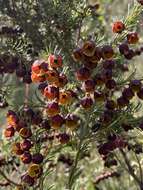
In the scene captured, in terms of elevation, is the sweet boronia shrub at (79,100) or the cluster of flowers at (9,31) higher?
the cluster of flowers at (9,31)

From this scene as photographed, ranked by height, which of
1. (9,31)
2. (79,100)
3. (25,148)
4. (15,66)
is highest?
(9,31)

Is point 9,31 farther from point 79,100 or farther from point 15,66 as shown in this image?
point 79,100

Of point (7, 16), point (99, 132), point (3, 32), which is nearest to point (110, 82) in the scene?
point (99, 132)

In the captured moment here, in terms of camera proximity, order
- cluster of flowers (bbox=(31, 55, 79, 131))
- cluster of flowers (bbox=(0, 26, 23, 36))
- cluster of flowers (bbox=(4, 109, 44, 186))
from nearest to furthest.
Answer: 1. cluster of flowers (bbox=(31, 55, 79, 131))
2. cluster of flowers (bbox=(4, 109, 44, 186))
3. cluster of flowers (bbox=(0, 26, 23, 36))

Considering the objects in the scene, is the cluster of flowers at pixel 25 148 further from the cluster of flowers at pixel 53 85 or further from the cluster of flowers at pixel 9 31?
the cluster of flowers at pixel 9 31

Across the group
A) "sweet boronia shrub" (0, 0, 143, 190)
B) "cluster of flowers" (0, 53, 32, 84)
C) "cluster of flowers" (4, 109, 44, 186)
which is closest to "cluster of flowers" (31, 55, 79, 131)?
"sweet boronia shrub" (0, 0, 143, 190)

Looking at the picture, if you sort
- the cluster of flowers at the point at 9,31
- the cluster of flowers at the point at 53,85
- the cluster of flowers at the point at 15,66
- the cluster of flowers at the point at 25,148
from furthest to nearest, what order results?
the cluster of flowers at the point at 9,31 < the cluster of flowers at the point at 15,66 < the cluster of flowers at the point at 25,148 < the cluster of flowers at the point at 53,85

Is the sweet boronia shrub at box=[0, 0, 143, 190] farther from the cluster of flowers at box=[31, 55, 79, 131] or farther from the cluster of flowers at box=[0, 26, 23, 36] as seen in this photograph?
the cluster of flowers at box=[0, 26, 23, 36]

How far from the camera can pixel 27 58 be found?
2.37 metres

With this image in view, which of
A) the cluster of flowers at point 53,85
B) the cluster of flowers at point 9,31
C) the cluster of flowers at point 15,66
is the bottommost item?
the cluster of flowers at point 53,85

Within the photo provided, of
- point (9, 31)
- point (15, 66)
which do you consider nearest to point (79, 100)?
point (15, 66)

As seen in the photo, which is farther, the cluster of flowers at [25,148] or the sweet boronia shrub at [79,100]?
the cluster of flowers at [25,148]

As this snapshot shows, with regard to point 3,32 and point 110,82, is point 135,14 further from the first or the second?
point 3,32

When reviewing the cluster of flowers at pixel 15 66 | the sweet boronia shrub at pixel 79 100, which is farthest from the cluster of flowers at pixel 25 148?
the cluster of flowers at pixel 15 66
